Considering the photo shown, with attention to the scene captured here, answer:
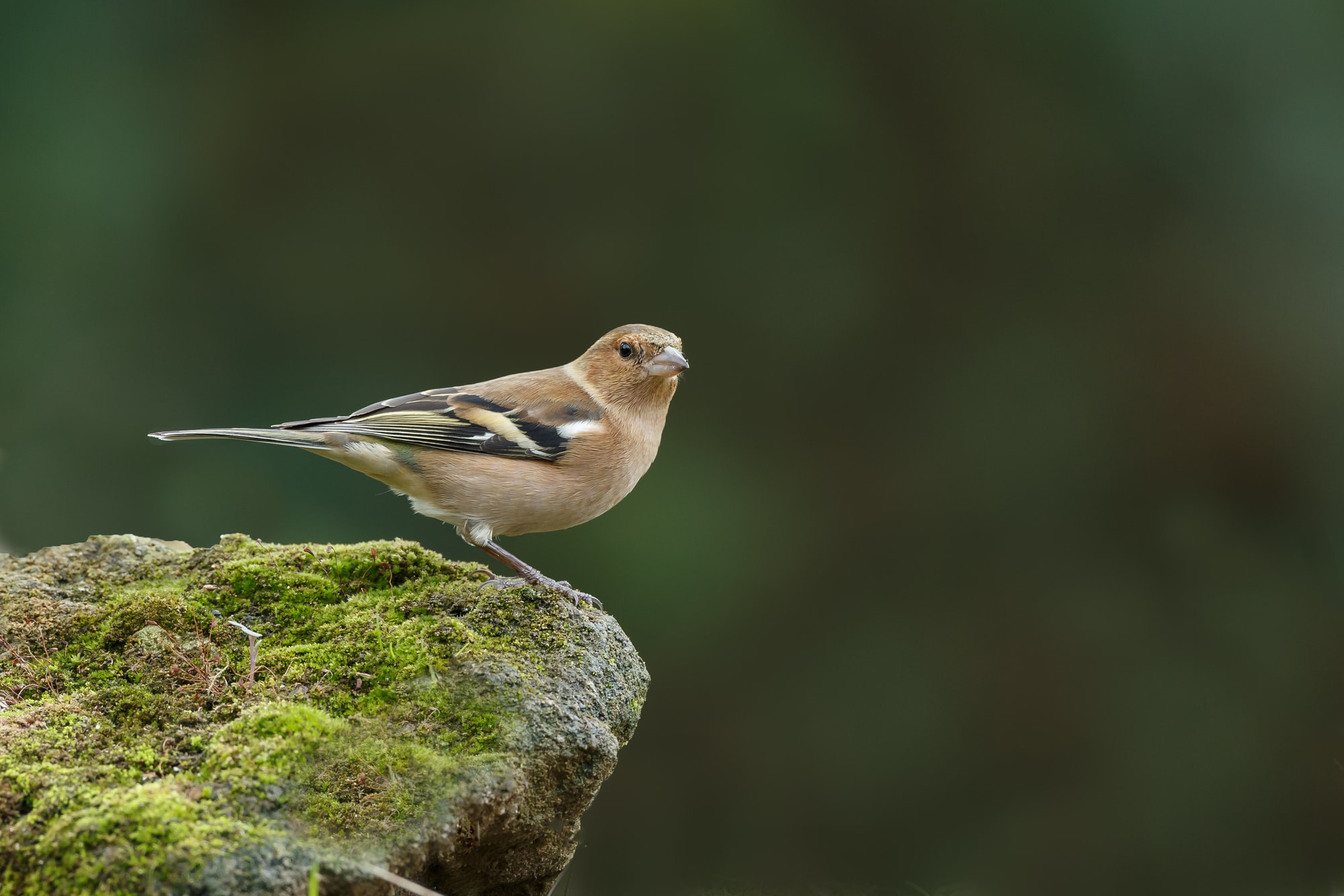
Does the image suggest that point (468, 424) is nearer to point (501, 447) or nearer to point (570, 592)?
point (501, 447)

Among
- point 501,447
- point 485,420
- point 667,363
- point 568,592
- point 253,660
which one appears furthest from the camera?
point 667,363

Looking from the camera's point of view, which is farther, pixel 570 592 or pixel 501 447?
pixel 501 447

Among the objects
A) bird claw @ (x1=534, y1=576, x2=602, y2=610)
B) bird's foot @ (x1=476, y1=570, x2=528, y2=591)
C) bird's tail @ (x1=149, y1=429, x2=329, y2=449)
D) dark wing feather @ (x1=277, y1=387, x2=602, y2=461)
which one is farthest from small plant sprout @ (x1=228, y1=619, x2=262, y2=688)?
dark wing feather @ (x1=277, y1=387, x2=602, y2=461)

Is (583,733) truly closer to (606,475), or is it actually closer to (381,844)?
(381,844)

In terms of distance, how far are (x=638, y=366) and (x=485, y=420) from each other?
801 millimetres

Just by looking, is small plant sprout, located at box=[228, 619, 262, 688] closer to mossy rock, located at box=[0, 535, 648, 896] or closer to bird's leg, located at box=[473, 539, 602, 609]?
mossy rock, located at box=[0, 535, 648, 896]

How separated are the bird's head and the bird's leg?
931 millimetres

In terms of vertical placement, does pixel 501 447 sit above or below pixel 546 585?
above

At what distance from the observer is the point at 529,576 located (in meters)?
4.50

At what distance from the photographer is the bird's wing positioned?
4852 millimetres

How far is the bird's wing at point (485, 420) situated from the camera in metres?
4.85

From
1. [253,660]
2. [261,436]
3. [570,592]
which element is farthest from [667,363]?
[253,660]

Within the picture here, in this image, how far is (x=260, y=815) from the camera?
2.78m

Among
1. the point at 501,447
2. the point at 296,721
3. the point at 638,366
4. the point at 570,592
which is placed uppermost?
the point at 638,366
